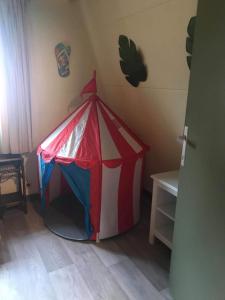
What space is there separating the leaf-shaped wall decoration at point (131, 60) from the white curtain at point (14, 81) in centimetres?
98

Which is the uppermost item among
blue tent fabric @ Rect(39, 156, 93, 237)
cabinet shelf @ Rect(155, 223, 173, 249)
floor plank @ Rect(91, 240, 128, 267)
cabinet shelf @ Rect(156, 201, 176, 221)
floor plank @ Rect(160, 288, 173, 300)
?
blue tent fabric @ Rect(39, 156, 93, 237)

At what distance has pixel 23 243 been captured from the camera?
88.4 inches

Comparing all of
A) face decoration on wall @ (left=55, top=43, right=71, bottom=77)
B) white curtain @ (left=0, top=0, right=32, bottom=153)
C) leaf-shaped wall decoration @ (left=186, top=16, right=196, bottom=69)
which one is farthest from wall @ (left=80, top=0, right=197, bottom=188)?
white curtain @ (left=0, top=0, right=32, bottom=153)

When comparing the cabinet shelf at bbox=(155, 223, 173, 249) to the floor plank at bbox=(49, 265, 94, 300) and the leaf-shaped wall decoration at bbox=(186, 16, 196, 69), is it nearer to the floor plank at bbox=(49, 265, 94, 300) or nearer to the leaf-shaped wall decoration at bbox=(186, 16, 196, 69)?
the floor plank at bbox=(49, 265, 94, 300)

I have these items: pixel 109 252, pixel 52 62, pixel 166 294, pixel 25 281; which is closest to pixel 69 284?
pixel 25 281

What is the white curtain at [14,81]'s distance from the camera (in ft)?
7.74

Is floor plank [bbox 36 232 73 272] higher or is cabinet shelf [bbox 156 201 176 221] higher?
cabinet shelf [bbox 156 201 176 221]

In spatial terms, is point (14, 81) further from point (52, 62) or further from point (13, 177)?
point (13, 177)

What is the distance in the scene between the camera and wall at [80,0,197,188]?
191cm

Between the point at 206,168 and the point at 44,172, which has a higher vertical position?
the point at 206,168

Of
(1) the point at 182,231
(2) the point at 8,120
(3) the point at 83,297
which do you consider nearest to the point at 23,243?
(3) the point at 83,297

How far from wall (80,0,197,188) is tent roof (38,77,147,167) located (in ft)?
1.16

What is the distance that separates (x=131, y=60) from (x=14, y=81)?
1.19m

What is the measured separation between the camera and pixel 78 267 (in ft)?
6.50
